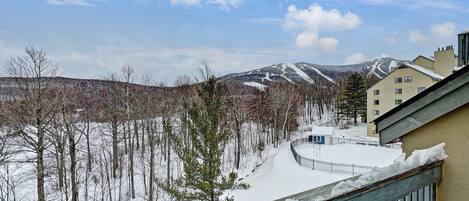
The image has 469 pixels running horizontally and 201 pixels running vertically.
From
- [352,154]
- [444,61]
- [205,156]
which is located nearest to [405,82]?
[444,61]

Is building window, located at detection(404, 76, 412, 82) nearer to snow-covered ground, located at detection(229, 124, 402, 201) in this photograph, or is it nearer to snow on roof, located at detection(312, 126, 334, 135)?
snow on roof, located at detection(312, 126, 334, 135)

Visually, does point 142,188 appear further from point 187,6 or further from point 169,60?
point 169,60

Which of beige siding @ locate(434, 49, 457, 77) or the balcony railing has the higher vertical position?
beige siding @ locate(434, 49, 457, 77)

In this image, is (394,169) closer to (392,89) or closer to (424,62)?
(392,89)

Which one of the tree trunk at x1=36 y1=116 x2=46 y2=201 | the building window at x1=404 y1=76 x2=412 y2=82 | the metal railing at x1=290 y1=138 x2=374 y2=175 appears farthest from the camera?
the building window at x1=404 y1=76 x2=412 y2=82

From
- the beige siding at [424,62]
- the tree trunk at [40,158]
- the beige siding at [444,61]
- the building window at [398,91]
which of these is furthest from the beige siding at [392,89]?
the tree trunk at [40,158]

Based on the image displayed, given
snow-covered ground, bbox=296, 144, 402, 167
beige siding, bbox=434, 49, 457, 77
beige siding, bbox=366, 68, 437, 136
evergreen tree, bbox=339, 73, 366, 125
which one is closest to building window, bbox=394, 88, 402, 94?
beige siding, bbox=366, 68, 437, 136

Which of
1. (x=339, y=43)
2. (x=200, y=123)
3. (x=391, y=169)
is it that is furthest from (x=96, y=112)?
(x=391, y=169)
